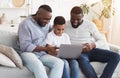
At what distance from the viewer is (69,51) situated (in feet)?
8.93

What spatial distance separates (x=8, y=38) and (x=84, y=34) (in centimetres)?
93

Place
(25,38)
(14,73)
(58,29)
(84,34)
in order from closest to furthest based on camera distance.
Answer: (14,73) → (25,38) → (58,29) → (84,34)

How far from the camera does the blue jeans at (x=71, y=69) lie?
2582 millimetres

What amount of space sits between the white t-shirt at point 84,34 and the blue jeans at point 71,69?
0.42 metres

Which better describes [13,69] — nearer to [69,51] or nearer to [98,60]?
[69,51]

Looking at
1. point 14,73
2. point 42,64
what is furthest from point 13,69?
point 42,64

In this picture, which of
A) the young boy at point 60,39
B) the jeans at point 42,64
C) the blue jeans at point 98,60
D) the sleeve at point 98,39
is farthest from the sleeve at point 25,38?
the sleeve at point 98,39

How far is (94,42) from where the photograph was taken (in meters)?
3.09

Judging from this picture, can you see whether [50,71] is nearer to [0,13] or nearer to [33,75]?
[33,75]

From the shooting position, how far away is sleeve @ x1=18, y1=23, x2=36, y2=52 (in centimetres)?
265

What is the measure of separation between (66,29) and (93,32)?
35 cm

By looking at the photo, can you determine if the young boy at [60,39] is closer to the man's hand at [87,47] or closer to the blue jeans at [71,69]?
the blue jeans at [71,69]

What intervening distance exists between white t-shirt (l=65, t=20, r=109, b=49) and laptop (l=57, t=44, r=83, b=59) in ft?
1.01

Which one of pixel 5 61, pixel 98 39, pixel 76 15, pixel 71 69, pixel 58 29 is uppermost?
pixel 76 15
